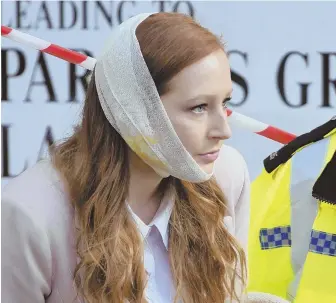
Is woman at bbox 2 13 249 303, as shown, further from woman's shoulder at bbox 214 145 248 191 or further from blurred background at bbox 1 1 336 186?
blurred background at bbox 1 1 336 186

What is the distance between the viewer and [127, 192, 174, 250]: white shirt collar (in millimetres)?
1942

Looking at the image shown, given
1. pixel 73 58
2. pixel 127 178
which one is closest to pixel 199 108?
pixel 127 178

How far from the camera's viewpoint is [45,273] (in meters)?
1.84

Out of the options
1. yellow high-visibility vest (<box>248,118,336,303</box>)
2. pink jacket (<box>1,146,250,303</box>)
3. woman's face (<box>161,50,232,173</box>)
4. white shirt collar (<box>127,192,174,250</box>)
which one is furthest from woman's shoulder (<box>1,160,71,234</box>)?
yellow high-visibility vest (<box>248,118,336,303</box>)

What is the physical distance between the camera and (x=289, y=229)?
1.78 meters

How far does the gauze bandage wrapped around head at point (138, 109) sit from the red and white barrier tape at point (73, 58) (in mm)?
858

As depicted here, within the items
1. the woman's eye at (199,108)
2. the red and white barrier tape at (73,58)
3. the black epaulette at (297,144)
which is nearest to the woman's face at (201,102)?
the woman's eye at (199,108)

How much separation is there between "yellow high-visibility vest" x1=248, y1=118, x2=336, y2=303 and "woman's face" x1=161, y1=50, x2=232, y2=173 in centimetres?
14

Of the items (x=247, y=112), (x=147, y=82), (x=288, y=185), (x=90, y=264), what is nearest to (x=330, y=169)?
(x=288, y=185)

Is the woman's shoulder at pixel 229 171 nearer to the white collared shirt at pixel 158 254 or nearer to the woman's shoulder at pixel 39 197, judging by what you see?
the white collared shirt at pixel 158 254

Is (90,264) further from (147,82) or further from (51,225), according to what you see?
(147,82)

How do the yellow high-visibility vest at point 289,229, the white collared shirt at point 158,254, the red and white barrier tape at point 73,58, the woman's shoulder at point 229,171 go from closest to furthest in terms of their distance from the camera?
1. the yellow high-visibility vest at point 289,229
2. the white collared shirt at point 158,254
3. the woman's shoulder at point 229,171
4. the red and white barrier tape at point 73,58

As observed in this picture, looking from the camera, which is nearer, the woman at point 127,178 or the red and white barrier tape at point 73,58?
A: the woman at point 127,178

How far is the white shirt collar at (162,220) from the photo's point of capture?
6.37 feet
